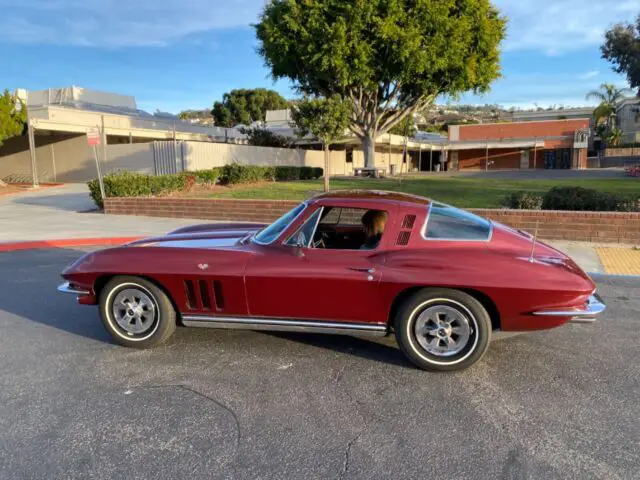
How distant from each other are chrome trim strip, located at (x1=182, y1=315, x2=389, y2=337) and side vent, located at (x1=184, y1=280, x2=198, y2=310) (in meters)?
0.10

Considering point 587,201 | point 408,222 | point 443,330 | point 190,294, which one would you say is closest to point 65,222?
point 190,294

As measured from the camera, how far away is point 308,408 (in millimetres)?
3416

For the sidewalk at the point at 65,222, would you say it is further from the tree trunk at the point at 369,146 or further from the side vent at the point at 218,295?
the tree trunk at the point at 369,146

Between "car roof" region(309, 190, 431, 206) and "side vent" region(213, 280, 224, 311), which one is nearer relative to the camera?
"side vent" region(213, 280, 224, 311)

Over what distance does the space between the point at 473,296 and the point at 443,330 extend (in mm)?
364

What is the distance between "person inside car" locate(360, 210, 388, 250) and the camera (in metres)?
4.21

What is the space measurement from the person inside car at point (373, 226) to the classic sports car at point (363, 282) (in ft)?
0.06

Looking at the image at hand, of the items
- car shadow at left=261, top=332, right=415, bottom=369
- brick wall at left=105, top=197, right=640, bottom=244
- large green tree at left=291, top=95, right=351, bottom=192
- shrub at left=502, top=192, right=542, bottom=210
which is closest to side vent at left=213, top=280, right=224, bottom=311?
car shadow at left=261, top=332, right=415, bottom=369

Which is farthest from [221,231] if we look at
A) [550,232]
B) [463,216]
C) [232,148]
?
[232,148]

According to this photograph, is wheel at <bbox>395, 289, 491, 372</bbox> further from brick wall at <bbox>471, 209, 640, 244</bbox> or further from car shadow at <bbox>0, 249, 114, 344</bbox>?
brick wall at <bbox>471, 209, 640, 244</bbox>

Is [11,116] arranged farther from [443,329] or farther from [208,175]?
[443,329]

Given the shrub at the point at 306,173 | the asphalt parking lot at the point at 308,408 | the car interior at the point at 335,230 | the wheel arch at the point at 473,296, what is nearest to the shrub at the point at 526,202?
the asphalt parking lot at the point at 308,408

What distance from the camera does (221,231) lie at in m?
5.25

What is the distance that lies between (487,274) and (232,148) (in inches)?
957
